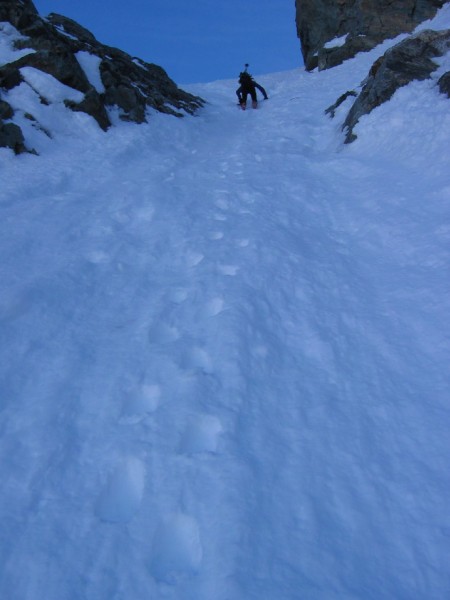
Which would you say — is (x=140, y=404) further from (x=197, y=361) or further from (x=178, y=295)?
(x=178, y=295)

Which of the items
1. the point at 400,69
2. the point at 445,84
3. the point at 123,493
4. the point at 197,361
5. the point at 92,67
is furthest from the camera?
the point at 92,67

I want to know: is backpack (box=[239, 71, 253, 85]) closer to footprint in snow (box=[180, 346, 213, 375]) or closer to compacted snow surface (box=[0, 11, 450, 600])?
compacted snow surface (box=[0, 11, 450, 600])

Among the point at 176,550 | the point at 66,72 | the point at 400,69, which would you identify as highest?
the point at 66,72

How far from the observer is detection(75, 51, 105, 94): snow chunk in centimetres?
1273

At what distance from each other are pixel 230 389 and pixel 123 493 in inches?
41.9

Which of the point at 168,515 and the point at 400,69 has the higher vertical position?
the point at 400,69

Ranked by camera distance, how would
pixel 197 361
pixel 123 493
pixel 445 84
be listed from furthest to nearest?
pixel 445 84 → pixel 197 361 → pixel 123 493

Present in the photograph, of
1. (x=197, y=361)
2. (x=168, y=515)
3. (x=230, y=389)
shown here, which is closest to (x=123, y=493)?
(x=168, y=515)

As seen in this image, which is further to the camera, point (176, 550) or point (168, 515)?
point (168, 515)

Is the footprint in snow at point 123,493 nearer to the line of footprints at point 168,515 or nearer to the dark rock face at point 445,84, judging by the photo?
the line of footprints at point 168,515

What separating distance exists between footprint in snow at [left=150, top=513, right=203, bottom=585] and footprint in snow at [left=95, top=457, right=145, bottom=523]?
0.76 ft

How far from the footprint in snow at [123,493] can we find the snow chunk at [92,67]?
1246 centimetres

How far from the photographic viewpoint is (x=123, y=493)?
262 cm

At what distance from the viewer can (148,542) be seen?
2.34 m
